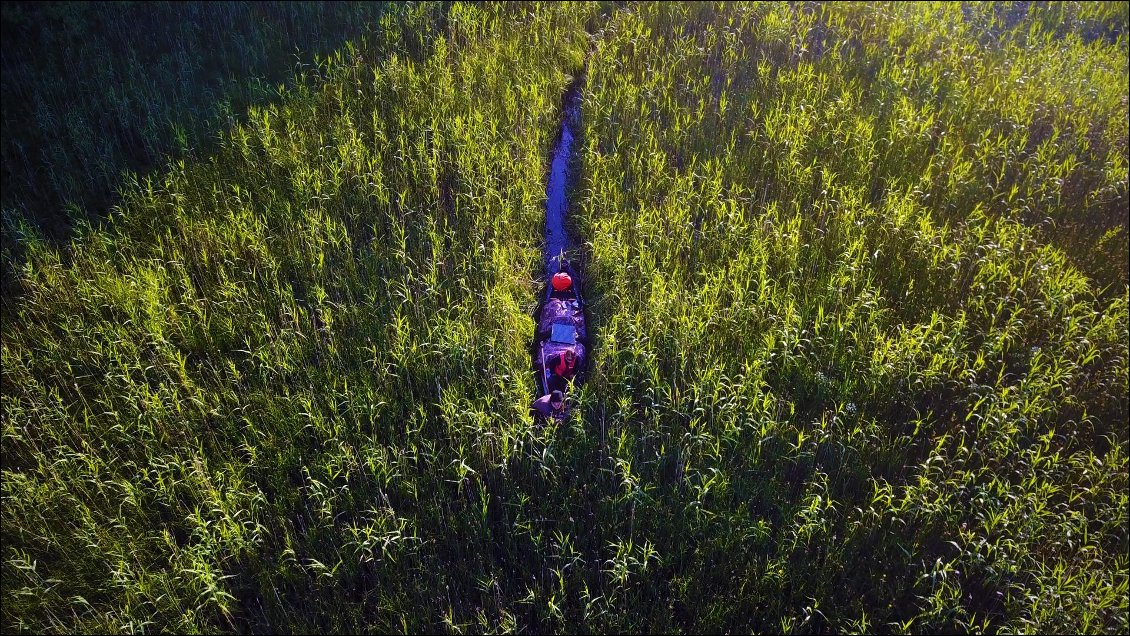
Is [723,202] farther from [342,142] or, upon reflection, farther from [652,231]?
[342,142]

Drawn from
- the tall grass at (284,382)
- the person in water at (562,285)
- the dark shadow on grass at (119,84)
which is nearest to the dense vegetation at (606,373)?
the tall grass at (284,382)

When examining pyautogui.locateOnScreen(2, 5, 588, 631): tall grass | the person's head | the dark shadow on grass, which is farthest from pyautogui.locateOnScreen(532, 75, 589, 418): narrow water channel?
the dark shadow on grass

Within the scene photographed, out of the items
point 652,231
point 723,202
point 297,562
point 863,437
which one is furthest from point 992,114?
point 297,562

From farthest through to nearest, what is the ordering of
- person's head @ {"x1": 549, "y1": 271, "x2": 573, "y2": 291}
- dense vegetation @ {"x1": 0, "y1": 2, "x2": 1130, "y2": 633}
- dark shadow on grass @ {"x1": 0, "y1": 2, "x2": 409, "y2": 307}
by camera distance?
dark shadow on grass @ {"x1": 0, "y1": 2, "x2": 409, "y2": 307}, person's head @ {"x1": 549, "y1": 271, "x2": 573, "y2": 291}, dense vegetation @ {"x1": 0, "y1": 2, "x2": 1130, "y2": 633}

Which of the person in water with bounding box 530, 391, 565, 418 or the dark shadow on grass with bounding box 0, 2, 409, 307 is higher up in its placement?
the dark shadow on grass with bounding box 0, 2, 409, 307

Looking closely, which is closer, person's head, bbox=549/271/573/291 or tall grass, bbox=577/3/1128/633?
tall grass, bbox=577/3/1128/633

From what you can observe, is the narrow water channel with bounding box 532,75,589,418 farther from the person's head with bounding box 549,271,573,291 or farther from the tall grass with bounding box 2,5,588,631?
the tall grass with bounding box 2,5,588,631

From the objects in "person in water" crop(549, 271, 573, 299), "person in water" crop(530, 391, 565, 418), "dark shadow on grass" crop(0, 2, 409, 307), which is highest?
"dark shadow on grass" crop(0, 2, 409, 307)

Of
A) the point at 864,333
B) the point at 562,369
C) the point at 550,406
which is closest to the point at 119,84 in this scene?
the point at 562,369
